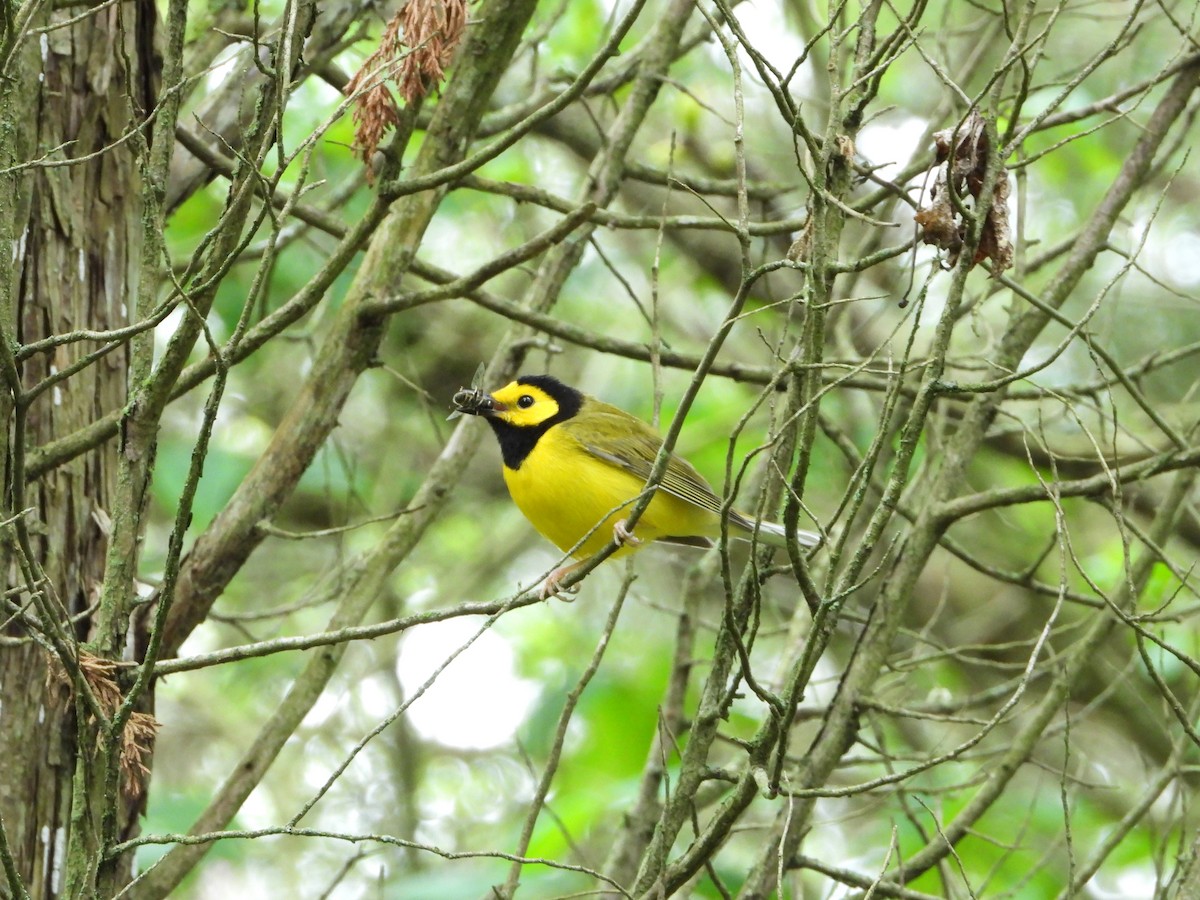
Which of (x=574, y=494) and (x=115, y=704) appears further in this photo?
(x=574, y=494)

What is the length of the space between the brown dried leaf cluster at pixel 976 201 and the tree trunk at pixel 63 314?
2.01m

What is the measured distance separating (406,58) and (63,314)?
4.31 feet

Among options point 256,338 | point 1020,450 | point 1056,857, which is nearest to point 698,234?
point 1020,450

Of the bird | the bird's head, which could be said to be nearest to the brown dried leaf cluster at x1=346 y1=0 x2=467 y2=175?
the bird

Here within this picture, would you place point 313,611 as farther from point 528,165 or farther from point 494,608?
point 494,608

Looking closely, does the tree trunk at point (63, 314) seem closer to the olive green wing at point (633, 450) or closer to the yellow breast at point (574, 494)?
the yellow breast at point (574, 494)

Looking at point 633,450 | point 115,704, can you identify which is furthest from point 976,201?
point 633,450

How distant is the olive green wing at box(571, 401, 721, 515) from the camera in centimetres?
554

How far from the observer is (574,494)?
531 cm

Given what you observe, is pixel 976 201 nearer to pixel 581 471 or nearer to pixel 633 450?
pixel 581 471

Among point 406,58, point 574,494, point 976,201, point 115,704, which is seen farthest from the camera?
point 574,494

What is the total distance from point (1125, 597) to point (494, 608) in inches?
101

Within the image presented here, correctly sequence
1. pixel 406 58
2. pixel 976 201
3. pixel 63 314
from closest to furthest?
1. pixel 976 201
2. pixel 406 58
3. pixel 63 314

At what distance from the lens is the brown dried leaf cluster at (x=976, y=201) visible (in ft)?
9.87
